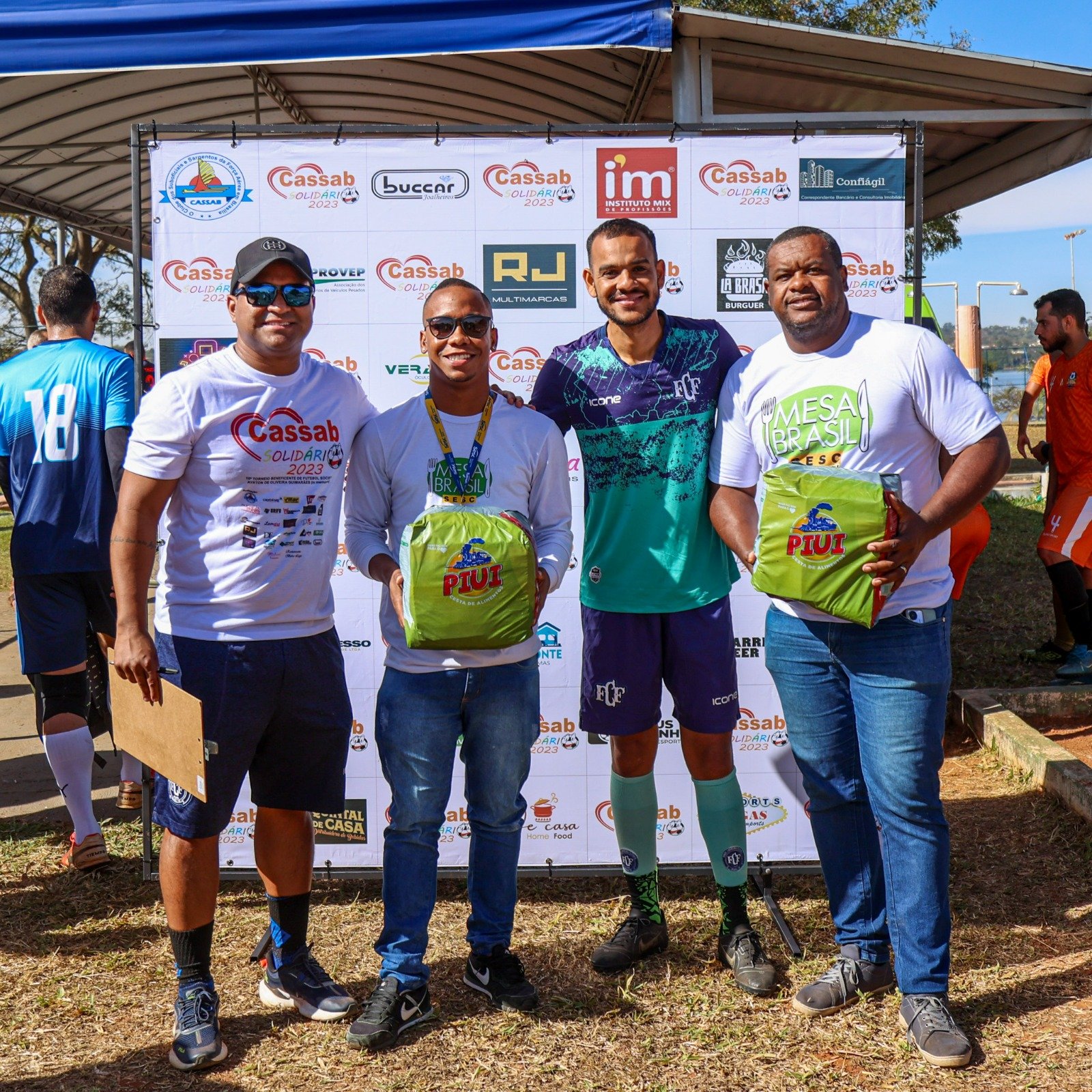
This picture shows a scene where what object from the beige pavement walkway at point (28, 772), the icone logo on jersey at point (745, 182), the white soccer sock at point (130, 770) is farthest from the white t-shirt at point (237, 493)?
the beige pavement walkway at point (28, 772)

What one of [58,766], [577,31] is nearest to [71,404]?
[58,766]

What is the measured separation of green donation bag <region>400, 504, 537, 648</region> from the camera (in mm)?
2887

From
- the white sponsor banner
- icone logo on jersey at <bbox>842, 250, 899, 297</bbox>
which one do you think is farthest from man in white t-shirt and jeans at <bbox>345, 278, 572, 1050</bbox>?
icone logo on jersey at <bbox>842, 250, 899, 297</bbox>

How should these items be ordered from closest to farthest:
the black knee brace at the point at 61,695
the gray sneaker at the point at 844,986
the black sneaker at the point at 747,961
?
the gray sneaker at the point at 844,986, the black sneaker at the point at 747,961, the black knee brace at the point at 61,695

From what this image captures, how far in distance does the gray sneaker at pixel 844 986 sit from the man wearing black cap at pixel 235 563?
1582 mm

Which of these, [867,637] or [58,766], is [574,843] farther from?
[58,766]

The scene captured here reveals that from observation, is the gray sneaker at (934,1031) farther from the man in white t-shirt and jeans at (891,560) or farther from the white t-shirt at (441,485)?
the white t-shirt at (441,485)

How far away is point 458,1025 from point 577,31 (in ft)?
11.5

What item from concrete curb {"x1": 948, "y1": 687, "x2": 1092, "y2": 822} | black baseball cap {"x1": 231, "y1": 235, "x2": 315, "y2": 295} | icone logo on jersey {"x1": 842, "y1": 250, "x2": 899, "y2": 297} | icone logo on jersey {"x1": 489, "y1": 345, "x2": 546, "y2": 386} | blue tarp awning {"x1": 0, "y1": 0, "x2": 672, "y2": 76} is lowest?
concrete curb {"x1": 948, "y1": 687, "x2": 1092, "y2": 822}

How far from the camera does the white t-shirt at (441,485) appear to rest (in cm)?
309

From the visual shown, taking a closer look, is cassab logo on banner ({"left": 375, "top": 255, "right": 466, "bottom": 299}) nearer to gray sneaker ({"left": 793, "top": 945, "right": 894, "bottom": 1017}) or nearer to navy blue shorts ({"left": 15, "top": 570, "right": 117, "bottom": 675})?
navy blue shorts ({"left": 15, "top": 570, "right": 117, "bottom": 675})

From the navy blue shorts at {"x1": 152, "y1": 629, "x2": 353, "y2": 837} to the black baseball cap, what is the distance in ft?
3.28

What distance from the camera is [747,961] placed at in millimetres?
3414

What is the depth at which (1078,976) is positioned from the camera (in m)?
3.38
